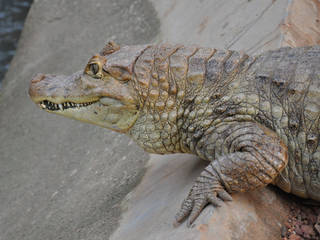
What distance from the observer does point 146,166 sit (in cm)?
426

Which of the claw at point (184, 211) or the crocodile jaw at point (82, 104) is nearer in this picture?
the claw at point (184, 211)

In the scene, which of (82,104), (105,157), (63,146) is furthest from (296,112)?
(63,146)

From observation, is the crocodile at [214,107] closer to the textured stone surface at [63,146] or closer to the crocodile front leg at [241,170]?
the crocodile front leg at [241,170]

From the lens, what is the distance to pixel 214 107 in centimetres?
299

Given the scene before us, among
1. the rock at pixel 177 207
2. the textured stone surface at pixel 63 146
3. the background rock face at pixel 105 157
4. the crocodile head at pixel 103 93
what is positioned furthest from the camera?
the textured stone surface at pixel 63 146

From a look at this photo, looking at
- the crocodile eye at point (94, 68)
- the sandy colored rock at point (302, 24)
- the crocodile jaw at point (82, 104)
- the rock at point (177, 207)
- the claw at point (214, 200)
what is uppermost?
the sandy colored rock at point (302, 24)

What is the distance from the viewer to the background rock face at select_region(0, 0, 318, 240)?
2.90m

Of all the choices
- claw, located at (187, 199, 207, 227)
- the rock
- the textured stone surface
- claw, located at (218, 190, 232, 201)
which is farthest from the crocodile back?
the textured stone surface

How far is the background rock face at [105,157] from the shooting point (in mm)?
2896

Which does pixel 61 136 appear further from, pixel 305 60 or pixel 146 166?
pixel 305 60

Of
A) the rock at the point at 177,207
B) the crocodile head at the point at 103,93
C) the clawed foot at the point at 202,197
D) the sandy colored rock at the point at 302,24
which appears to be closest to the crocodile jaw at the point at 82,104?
the crocodile head at the point at 103,93

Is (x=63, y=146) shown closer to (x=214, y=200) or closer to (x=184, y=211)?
(x=184, y=211)

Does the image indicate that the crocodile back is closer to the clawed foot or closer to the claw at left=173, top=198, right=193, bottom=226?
the clawed foot

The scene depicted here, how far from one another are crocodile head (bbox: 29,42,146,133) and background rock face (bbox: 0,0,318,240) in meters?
0.72
